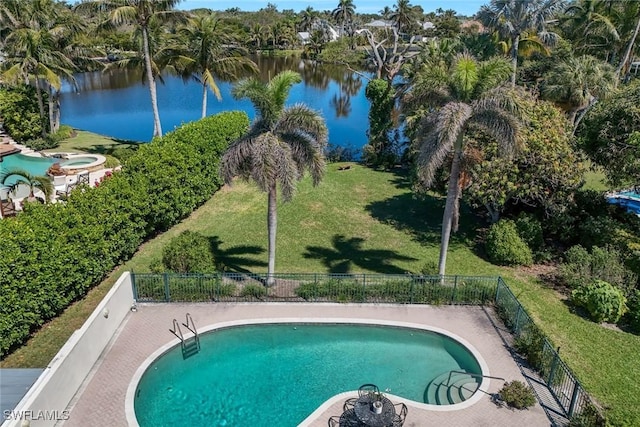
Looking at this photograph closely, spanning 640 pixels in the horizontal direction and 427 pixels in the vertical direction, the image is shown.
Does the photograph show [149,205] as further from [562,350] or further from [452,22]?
[452,22]

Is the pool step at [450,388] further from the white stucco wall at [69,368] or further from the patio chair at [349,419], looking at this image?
the white stucco wall at [69,368]

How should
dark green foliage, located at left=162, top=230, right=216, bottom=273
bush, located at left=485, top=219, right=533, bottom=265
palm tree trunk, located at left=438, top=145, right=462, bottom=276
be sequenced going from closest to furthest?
Result: palm tree trunk, located at left=438, top=145, right=462, bottom=276, dark green foliage, located at left=162, top=230, right=216, bottom=273, bush, located at left=485, top=219, right=533, bottom=265

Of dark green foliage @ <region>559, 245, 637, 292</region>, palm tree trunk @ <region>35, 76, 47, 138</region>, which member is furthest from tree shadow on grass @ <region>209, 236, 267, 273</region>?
palm tree trunk @ <region>35, 76, 47, 138</region>

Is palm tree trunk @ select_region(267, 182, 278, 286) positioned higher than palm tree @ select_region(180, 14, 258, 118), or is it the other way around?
palm tree @ select_region(180, 14, 258, 118)

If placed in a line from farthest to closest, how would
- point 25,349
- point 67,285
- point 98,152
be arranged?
point 98,152, point 67,285, point 25,349

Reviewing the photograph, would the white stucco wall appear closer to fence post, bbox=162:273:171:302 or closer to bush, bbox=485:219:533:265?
fence post, bbox=162:273:171:302

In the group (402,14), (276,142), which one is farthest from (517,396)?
(402,14)

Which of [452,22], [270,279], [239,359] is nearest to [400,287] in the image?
[270,279]

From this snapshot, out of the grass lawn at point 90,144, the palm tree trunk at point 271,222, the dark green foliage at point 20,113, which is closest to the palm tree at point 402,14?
the grass lawn at point 90,144
